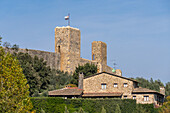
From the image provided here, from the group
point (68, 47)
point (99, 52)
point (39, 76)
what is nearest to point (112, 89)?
point (39, 76)

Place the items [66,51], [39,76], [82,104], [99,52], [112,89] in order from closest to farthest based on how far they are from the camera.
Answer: [82,104] → [112,89] → [39,76] → [66,51] → [99,52]

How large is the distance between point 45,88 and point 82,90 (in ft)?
37.6

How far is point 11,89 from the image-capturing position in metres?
31.8

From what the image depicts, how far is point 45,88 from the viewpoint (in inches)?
2820

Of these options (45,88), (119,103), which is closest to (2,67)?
(119,103)

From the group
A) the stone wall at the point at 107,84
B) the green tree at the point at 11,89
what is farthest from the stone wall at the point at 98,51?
the green tree at the point at 11,89

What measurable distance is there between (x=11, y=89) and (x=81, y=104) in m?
21.6

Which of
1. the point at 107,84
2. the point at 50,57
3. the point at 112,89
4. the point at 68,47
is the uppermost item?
the point at 68,47

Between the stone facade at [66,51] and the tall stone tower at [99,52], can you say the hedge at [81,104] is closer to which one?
the stone facade at [66,51]

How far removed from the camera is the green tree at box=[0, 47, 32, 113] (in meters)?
30.9

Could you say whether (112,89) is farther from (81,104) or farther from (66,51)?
(66,51)

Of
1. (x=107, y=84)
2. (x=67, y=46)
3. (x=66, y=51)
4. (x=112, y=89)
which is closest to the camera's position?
(x=112, y=89)

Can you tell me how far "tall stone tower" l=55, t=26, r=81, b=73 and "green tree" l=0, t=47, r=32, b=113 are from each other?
5108 cm

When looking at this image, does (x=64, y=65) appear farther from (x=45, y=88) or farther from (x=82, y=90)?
(x=82, y=90)
